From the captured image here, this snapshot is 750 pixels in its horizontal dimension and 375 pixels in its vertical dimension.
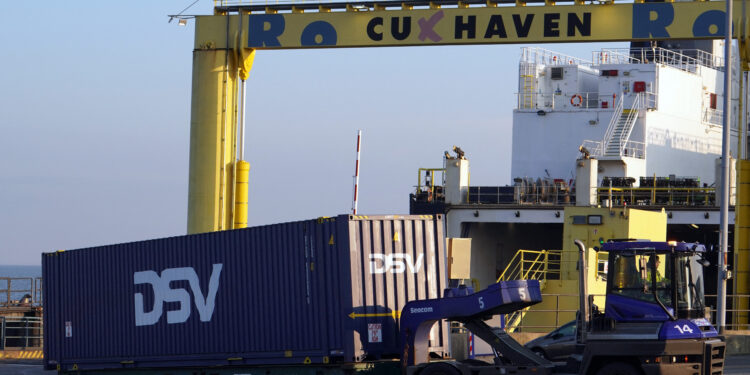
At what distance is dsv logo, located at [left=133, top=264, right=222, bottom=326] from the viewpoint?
1769 centimetres

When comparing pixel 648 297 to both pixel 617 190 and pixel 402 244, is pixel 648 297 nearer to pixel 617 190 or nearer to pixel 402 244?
pixel 402 244

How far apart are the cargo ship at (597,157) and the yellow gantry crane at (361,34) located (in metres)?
9.46

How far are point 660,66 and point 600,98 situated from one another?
9.10ft

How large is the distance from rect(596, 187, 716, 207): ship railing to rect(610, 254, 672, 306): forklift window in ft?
66.7

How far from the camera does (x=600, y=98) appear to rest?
44.0m

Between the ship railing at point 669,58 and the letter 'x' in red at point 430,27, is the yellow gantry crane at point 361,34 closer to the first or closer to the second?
the letter 'x' in red at point 430,27

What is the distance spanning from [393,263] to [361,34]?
10953 millimetres

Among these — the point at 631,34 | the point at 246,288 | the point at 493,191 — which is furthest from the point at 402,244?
the point at 493,191

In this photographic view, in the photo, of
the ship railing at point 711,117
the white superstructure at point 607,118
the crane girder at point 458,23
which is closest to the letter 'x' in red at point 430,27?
the crane girder at point 458,23

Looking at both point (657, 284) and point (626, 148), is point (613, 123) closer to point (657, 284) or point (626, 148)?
point (626, 148)

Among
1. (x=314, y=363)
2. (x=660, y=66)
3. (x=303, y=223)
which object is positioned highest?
(x=660, y=66)

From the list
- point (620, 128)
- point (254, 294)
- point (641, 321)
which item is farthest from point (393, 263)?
point (620, 128)

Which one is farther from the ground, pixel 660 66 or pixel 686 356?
pixel 660 66

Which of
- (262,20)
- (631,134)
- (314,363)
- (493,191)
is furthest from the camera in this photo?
(631,134)
